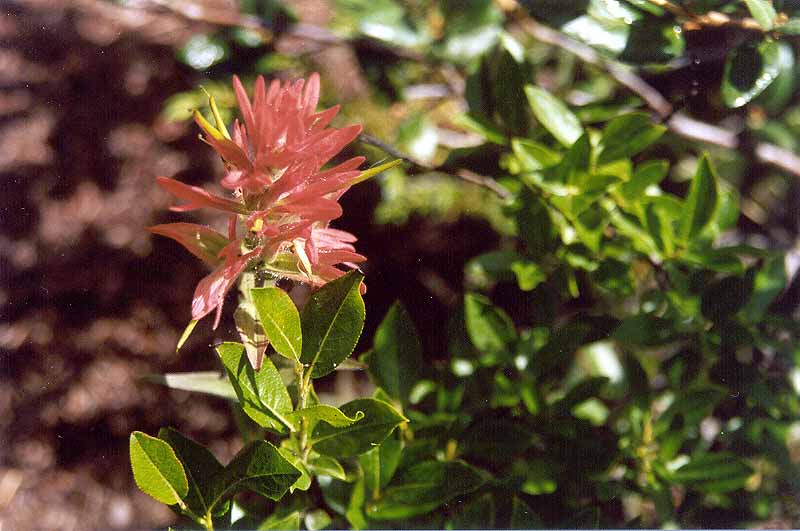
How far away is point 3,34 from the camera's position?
59.4 inches

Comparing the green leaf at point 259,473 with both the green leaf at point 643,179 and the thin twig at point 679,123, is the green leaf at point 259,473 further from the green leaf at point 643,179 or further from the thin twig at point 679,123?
the thin twig at point 679,123

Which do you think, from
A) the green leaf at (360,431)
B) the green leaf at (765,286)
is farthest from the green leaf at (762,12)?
the green leaf at (360,431)

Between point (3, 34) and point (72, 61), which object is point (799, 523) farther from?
point (3, 34)

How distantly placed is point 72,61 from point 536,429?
1321 mm

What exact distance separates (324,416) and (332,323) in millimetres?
75

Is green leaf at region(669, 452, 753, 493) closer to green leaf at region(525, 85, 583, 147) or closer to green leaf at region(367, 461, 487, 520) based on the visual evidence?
green leaf at region(367, 461, 487, 520)

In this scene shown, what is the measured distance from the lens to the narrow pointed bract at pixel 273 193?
500mm

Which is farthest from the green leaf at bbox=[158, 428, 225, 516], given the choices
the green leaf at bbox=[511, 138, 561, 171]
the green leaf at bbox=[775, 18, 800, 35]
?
the green leaf at bbox=[775, 18, 800, 35]

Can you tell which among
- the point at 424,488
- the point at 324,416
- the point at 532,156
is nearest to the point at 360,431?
the point at 324,416

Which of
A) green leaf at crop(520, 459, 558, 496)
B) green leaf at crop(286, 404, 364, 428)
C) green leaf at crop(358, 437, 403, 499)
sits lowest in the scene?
green leaf at crop(520, 459, 558, 496)

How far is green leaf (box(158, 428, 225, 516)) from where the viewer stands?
559 mm

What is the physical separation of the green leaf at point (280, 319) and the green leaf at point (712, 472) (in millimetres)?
530

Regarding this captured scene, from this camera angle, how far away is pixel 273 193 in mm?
518

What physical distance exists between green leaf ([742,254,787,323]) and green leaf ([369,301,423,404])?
41 cm
